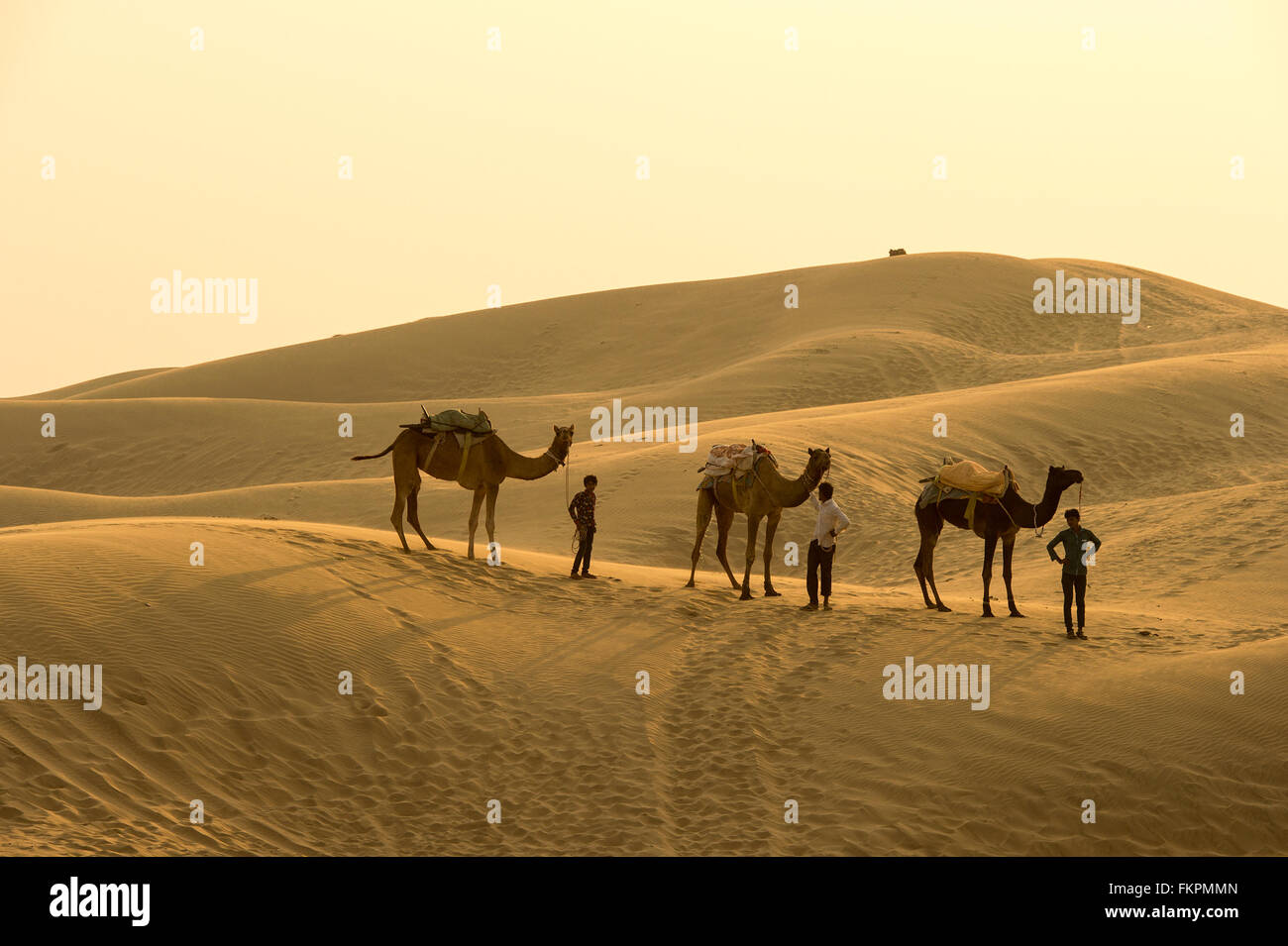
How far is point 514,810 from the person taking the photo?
37.1 ft

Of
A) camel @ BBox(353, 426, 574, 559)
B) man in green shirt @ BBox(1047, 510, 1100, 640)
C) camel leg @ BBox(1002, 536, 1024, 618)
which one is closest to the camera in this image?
man in green shirt @ BBox(1047, 510, 1100, 640)

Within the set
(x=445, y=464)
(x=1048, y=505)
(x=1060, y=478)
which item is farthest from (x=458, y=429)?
(x=1060, y=478)

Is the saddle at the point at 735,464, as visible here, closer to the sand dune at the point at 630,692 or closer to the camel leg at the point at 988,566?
the sand dune at the point at 630,692

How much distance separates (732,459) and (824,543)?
1.74 meters

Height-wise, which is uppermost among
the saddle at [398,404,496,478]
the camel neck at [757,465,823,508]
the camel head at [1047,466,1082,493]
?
the saddle at [398,404,496,478]

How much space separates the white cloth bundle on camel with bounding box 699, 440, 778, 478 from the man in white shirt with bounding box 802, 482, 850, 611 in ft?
3.60

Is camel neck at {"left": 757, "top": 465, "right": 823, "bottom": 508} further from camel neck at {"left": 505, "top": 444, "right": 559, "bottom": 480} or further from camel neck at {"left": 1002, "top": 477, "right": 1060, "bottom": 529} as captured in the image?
camel neck at {"left": 505, "top": 444, "right": 559, "bottom": 480}

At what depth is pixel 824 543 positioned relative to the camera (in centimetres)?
1636

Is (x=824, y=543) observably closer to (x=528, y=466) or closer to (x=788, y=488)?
(x=788, y=488)

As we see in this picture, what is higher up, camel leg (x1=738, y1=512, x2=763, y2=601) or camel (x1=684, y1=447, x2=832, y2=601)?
camel (x1=684, y1=447, x2=832, y2=601)

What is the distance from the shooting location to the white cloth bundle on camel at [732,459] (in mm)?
17156

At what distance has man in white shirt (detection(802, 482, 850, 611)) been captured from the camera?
16.1 metres

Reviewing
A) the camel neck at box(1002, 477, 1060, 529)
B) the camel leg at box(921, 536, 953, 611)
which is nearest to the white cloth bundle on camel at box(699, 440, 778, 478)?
the camel leg at box(921, 536, 953, 611)

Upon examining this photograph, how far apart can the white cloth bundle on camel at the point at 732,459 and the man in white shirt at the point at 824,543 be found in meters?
1.10
